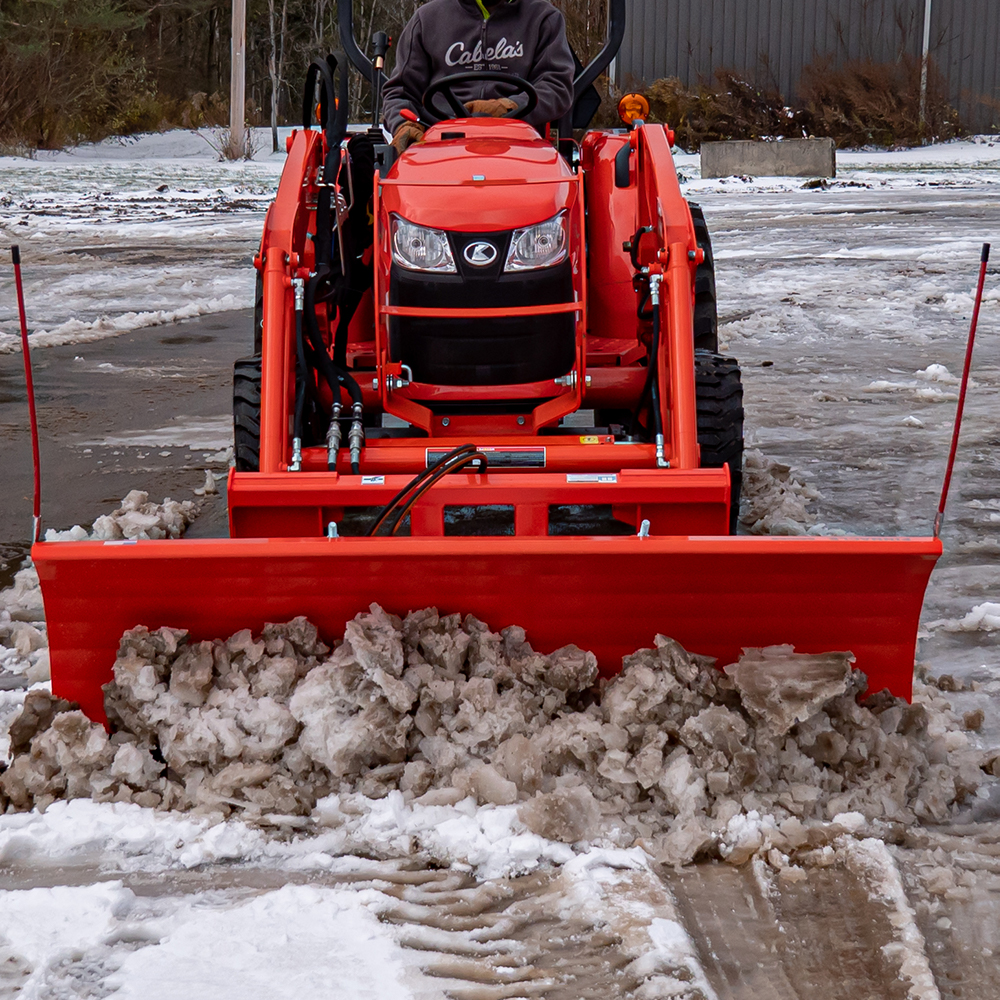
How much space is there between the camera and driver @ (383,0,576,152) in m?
3.83

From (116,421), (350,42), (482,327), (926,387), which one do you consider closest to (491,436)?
(482,327)

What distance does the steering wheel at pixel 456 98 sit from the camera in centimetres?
334

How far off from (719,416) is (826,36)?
761 inches

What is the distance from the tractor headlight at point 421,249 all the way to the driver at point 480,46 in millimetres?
902

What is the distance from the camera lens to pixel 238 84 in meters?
19.7

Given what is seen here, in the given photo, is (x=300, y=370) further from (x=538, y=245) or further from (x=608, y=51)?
(x=608, y=51)

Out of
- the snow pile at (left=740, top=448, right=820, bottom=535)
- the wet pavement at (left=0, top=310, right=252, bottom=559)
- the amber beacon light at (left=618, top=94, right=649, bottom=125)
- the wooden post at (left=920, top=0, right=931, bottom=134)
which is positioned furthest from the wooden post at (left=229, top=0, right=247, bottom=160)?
the snow pile at (left=740, top=448, right=820, bottom=535)

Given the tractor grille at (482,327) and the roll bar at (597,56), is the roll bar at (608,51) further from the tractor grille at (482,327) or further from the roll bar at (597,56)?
the tractor grille at (482,327)

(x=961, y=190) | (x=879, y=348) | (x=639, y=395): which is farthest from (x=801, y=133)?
(x=639, y=395)

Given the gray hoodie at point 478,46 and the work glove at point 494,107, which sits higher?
the gray hoodie at point 478,46

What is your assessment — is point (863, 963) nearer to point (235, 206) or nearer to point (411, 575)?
point (411, 575)

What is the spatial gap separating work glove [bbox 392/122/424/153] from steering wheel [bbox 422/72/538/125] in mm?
80

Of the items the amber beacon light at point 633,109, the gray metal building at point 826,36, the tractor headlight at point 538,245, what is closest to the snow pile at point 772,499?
the tractor headlight at point 538,245

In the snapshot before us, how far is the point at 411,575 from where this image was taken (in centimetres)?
250
